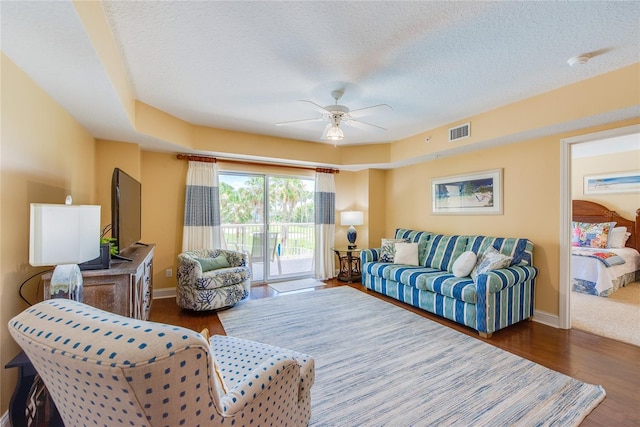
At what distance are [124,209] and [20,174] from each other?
0.78 m

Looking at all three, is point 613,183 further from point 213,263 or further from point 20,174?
point 20,174

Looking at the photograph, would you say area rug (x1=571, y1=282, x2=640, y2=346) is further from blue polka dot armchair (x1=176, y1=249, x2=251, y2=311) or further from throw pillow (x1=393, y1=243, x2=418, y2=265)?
blue polka dot armchair (x1=176, y1=249, x2=251, y2=311)

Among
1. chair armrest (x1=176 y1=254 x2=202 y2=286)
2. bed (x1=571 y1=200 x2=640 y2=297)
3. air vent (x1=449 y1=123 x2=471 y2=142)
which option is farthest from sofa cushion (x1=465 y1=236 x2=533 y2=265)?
→ chair armrest (x1=176 y1=254 x2=202 y2=286)

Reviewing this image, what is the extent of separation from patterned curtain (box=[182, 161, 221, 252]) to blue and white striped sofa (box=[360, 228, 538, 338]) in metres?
2.58

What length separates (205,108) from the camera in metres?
3.29

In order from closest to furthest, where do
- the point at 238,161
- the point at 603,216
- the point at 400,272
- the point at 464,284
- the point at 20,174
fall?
the point at 20,174 < the point at 464,284 < the point at 400,272 < the point at 238,161 < the point at 603,216

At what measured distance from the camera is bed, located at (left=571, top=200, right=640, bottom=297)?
161 inches

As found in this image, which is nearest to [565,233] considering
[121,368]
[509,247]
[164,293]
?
[509,247]

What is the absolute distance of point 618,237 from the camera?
197 inches

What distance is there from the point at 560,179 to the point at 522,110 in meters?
0.89

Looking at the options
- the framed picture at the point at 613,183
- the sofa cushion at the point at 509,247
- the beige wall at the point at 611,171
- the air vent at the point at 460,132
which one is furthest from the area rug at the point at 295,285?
the framed picture at the point at 613,183

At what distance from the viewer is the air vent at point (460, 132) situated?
11.8 feet

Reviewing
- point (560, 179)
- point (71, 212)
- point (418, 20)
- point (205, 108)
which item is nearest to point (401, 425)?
point (71, 212)

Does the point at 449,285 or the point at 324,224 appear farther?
the point at 324,224
